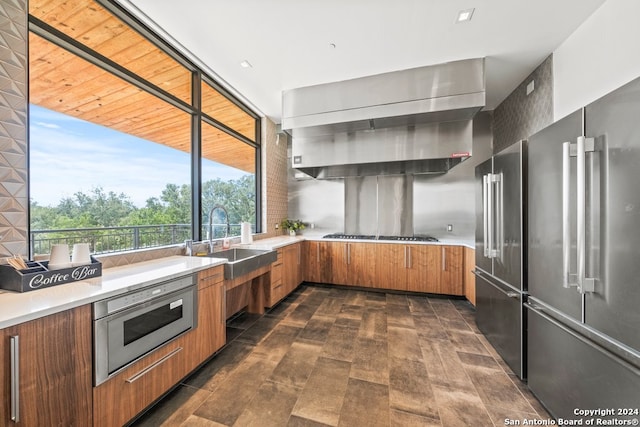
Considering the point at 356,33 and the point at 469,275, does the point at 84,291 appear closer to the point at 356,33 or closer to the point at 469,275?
the point at 356,33

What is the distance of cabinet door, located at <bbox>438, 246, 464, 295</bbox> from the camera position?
353cm

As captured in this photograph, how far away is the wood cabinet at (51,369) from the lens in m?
0.92

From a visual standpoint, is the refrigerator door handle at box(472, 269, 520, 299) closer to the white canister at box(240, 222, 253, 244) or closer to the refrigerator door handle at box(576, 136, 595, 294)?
the refrigerator door handle at box(576, 136, 595, 294)

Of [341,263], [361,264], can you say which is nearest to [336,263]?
[341,263]

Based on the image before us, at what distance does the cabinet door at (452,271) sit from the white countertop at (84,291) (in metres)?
3.23

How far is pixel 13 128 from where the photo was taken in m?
1.38

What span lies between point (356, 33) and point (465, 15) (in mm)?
918

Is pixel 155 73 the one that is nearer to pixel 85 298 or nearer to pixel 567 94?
pixel 85 298

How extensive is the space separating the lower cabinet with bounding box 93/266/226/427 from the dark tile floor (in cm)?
15

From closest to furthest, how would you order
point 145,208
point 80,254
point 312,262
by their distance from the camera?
point 80,254, point 145,208, point 312,262

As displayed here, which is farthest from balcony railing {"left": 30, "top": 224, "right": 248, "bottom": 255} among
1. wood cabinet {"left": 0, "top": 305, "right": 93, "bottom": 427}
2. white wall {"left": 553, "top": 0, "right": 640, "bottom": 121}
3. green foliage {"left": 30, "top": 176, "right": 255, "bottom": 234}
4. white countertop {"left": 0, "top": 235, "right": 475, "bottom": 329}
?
white wall {"left": 553, "top": 0, "right": 640, "bottom": 121}

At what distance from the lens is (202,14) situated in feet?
6.70

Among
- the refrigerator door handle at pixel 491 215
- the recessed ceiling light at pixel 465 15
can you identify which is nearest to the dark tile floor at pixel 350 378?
the refrigerator door handle at pixel 491 215

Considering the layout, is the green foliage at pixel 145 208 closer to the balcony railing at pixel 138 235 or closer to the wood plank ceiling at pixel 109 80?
the balcony railing at pixel 138 235
